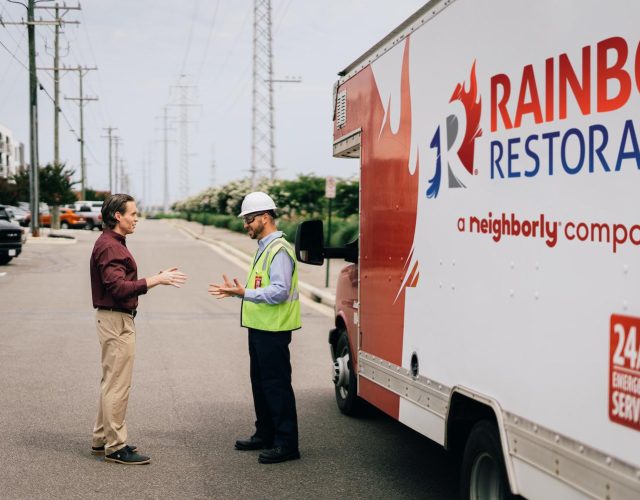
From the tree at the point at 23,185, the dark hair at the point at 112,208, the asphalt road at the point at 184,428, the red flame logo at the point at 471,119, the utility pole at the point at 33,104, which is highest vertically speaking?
the utility pole at the point at 33,104

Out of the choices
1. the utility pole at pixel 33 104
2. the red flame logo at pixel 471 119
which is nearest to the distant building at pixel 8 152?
the utility pole at pixel 33 104

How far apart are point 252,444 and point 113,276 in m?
1.69

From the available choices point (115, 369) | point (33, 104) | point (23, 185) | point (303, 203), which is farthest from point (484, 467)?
point (23, 185)

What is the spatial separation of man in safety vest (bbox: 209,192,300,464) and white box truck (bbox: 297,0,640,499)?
72cm

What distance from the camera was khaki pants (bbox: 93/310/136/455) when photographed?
654 centimetres

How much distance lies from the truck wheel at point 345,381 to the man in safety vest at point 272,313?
3.65ft

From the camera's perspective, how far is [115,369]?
655 cm

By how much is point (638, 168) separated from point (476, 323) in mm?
1457

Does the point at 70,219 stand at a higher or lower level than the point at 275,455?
higher

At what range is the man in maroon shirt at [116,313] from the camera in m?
6.49

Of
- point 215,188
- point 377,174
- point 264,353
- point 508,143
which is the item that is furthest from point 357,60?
point 215,188

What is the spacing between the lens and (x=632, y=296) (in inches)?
131

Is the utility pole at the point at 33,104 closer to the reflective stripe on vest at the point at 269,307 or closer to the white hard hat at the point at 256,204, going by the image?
the white hard hat at the point at 256,204

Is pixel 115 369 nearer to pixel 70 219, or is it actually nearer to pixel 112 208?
pixel 112 208
